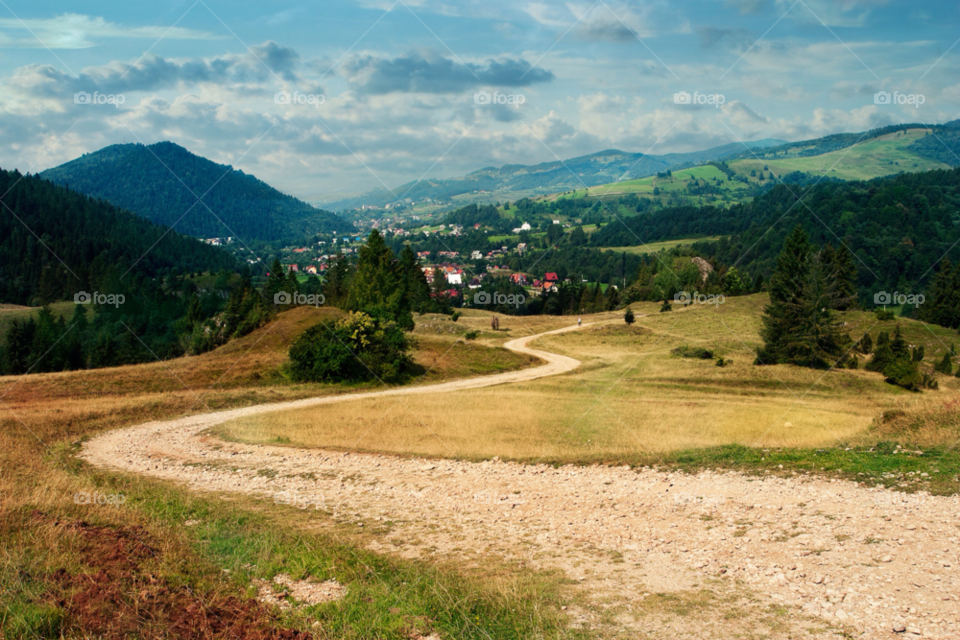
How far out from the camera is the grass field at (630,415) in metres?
19.3

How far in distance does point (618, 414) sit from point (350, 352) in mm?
21782

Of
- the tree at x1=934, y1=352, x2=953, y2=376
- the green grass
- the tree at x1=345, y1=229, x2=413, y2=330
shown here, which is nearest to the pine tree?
the tree at x1=934, y1=352, x2=953, y2=376

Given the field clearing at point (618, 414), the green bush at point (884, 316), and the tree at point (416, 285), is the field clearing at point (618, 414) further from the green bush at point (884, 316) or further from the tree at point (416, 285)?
the tree at point (416, 285)

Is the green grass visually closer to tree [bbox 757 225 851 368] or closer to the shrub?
the shrub

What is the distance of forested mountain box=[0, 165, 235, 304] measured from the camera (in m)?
140

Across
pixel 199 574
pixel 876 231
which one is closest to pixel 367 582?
pixel 199 574

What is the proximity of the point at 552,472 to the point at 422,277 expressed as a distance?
8286 cm

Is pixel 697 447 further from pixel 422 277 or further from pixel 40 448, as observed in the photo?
pixel 422 277

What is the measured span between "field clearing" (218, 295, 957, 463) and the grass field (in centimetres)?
6

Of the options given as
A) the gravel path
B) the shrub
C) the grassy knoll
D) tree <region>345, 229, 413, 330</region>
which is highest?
tree <region>345, 229, 413, 330</region>

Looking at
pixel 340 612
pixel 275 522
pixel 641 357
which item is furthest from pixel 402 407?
pixel 641 357

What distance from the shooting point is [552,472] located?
53.7 ft

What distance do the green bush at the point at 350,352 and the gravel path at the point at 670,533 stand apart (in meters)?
22.2

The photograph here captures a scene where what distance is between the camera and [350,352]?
138ft
